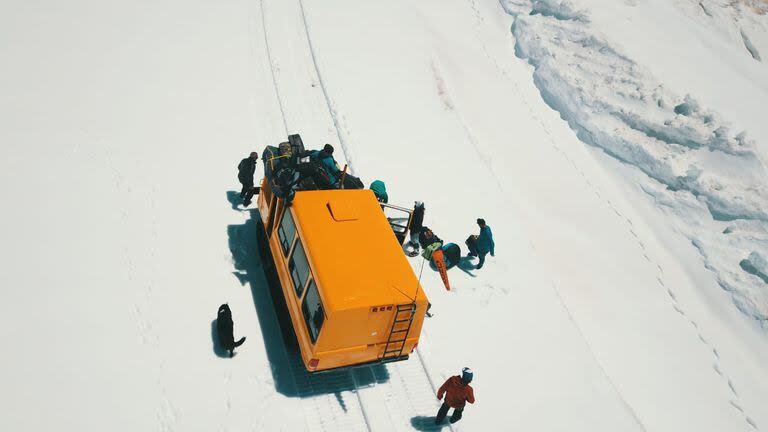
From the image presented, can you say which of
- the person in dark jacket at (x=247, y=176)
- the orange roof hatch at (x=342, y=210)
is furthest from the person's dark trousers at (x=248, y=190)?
the orange roof hatch at (x=342, y=210)

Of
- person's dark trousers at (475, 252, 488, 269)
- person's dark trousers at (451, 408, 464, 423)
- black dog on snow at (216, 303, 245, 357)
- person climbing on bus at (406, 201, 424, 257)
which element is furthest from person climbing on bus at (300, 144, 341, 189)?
person's dark trousers at (451, 408, 464, 423)

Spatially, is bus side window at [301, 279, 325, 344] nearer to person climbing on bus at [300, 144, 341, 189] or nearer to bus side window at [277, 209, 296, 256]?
bus side window at [277, 209, 296, 256]

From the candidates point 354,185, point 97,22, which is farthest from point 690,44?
point 97,22

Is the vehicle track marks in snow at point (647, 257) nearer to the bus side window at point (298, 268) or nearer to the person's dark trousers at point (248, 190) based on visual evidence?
the bus side window at point (298, 268)

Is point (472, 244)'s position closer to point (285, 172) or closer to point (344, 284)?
point (285, 172)

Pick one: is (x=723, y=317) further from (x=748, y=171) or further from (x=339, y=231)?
(x=339, y=231)

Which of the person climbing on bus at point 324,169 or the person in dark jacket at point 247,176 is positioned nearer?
the person climbing on bus at point 324,169
